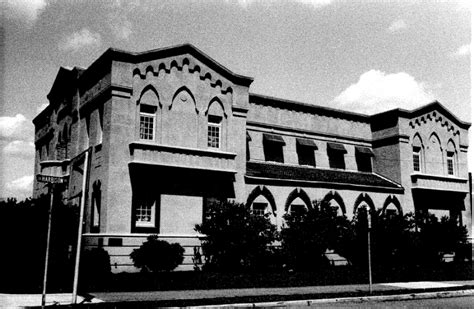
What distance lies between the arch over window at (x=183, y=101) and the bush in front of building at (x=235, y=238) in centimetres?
663

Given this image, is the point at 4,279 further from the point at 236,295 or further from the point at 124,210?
the point at 236,295

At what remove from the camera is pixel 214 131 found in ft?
95.5

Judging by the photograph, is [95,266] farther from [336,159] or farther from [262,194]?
[336,159]

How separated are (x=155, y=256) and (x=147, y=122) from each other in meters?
7.25

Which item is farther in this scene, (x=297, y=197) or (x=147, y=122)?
(x=297, y=197)

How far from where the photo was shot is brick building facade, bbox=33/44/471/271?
2570cm

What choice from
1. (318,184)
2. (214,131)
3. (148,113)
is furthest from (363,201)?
(148,113)

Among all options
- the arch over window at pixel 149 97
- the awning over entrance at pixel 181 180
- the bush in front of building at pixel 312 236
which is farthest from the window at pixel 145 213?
the bush in front of building at pixel 312 236

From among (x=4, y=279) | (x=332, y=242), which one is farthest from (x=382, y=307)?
(x=4, y=279)

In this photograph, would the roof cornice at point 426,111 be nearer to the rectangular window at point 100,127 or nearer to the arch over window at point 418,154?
the arch over window at point 418,154

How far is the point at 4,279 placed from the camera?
65.9ft

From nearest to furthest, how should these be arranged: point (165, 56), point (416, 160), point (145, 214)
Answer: point (145, 214), point (165, 56), point (416, 160)

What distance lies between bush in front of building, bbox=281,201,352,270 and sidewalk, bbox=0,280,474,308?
14.7 feet

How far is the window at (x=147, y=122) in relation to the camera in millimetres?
26719
